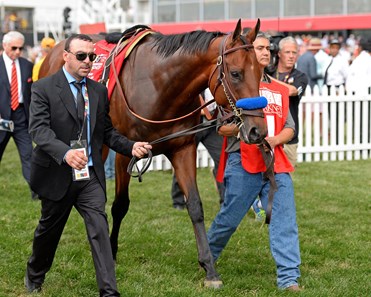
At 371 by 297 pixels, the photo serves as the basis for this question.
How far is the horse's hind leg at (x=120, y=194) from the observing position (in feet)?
20.1

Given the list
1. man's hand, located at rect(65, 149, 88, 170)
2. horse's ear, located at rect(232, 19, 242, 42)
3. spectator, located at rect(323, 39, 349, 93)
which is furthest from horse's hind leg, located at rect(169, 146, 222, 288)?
spectator, located at rect(323, 39, 349, 93)

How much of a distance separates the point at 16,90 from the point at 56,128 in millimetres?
4553

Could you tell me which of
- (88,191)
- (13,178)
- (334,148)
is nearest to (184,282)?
(88,191)

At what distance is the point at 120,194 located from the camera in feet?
20.5

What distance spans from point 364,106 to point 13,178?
6.34 meters

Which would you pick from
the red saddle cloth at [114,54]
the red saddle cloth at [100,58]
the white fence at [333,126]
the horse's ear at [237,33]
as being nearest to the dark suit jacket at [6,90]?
the red saddle cloth at [100,58]

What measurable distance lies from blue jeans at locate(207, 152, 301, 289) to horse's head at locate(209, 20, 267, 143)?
0.59 meters

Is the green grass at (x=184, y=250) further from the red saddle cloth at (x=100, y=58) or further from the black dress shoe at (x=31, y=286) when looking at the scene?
the red saddle cloth at (x=100, y=58)

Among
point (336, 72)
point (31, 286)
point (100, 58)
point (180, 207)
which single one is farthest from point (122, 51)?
point (336, 72)

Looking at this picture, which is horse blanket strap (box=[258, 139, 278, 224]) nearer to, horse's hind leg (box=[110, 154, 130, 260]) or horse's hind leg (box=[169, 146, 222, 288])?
horse's hind leg (box=[169, 146, 222, 288])

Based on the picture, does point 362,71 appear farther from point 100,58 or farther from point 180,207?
point 100,58

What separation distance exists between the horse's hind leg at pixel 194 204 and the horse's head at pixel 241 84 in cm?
81

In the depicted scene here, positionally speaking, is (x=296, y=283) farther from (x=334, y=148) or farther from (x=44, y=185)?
(x=334, y=148)

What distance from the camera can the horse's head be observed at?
15.3ft
